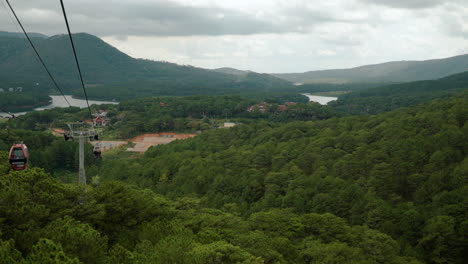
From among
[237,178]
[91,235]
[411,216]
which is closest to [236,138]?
[237,178]

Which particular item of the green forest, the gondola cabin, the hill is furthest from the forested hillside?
the hill

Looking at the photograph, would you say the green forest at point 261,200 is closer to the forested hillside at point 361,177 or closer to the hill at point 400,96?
the forested hillside at point 361,177

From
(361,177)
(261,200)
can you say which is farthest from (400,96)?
(261,200)

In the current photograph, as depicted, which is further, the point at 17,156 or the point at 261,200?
the point at 261,200

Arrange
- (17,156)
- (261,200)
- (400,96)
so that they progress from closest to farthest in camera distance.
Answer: (17,156) → (261,200) → (400,96)

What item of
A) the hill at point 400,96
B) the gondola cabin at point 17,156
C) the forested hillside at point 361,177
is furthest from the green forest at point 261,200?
the hill at point 400,96

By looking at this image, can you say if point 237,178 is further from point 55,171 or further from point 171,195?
point 55,171

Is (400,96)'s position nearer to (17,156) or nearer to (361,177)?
(361,177)
